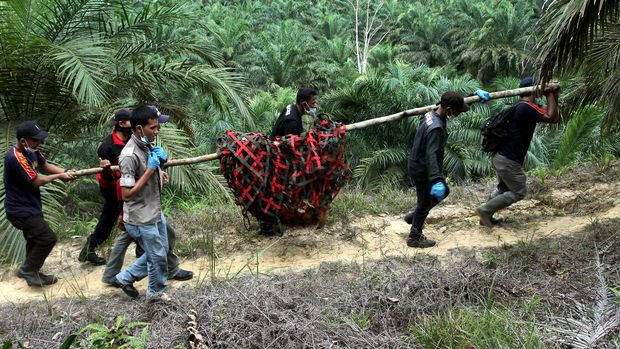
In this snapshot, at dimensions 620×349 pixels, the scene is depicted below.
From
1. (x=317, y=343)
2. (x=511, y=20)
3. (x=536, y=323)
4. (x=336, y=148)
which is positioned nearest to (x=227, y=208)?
(x=336, y=148)

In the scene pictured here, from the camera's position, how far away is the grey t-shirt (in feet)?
14.6

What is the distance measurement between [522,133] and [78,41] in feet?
16.9

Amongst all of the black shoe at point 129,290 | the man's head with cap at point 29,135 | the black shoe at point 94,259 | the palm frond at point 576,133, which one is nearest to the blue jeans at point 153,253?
the black shoe at point 129,290

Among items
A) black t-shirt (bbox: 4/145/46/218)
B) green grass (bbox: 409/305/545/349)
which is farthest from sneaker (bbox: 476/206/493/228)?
black t-shirt (bbox: 4/145/46/218)

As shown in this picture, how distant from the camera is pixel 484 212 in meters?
6.18

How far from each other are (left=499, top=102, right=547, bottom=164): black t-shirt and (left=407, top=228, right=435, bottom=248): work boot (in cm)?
115

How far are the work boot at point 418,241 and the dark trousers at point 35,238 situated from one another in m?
3.39

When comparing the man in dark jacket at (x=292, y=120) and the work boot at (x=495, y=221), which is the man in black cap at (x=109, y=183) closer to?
the man in dark jacket at (x=292, y=120)

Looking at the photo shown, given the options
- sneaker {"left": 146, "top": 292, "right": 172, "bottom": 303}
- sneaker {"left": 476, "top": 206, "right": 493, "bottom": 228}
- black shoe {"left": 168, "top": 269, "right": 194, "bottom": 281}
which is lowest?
sneaker {"left": 476, "top": 206, "right": 493, "bottom": 228}

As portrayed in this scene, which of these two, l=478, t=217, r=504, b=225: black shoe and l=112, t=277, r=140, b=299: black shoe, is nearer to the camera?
l=112, t=277, r=140, b=299: black shoe

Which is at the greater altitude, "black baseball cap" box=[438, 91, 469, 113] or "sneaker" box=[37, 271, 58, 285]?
"black baseball cap" box=[438, 91, 469, 113]

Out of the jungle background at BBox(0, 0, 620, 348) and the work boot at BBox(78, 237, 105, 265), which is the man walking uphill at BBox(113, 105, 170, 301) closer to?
the jungle background at BBox(0, 0, 620, 348)

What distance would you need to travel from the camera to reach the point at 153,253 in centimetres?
468

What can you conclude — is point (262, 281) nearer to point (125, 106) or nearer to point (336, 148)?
point (336, 148)
